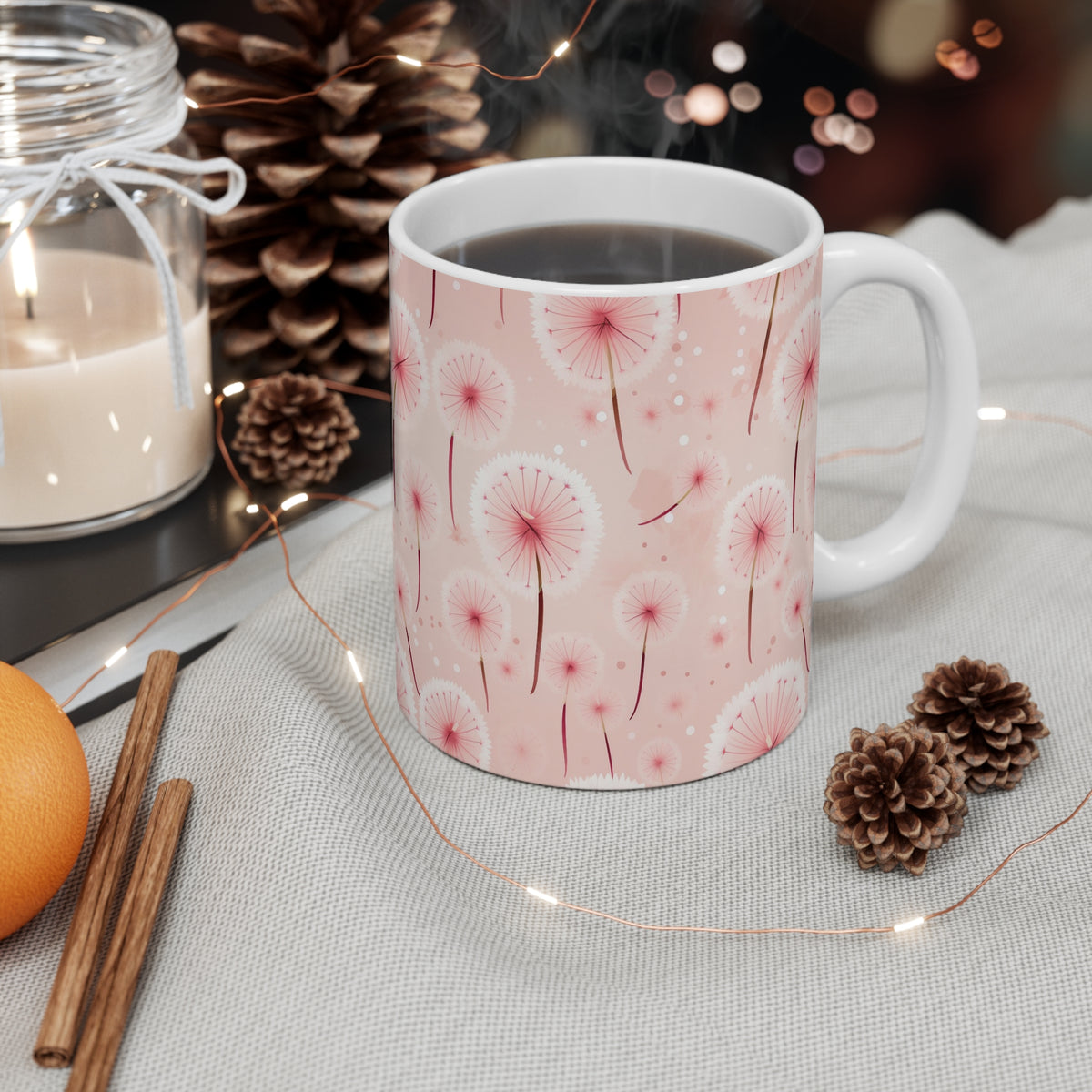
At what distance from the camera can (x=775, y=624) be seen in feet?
1.67

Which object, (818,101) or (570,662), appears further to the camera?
(818,101)

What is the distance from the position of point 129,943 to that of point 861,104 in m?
0.96

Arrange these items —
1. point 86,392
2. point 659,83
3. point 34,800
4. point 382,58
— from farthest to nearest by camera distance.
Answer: point 659,83 < point 382,58 < point 86,392 < point 34,800

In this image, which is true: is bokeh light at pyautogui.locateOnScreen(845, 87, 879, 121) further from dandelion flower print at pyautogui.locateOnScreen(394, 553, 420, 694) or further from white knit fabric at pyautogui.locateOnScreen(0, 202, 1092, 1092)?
dandelion flower print at pyautogui.locateOnScreen(394, 553, 420, 694)

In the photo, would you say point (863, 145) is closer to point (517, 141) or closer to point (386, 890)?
point (517, 141)

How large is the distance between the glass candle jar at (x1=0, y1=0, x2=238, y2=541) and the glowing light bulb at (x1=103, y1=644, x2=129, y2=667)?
85mm

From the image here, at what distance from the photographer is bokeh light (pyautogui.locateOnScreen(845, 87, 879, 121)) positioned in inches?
43.6

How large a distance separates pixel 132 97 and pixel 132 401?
0.51 feet

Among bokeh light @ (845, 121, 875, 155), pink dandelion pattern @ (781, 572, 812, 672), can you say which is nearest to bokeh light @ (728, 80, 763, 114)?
bokeh light @ (845, 121, 875, 155)

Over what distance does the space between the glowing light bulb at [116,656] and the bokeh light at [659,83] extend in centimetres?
59

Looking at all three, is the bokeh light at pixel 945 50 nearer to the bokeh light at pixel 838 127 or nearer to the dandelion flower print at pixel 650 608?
the bokeh light at pixel 838 127

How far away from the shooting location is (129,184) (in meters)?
0.68

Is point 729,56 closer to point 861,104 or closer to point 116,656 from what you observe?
point 861,104

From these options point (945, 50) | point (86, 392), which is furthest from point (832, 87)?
point (86, 392)
